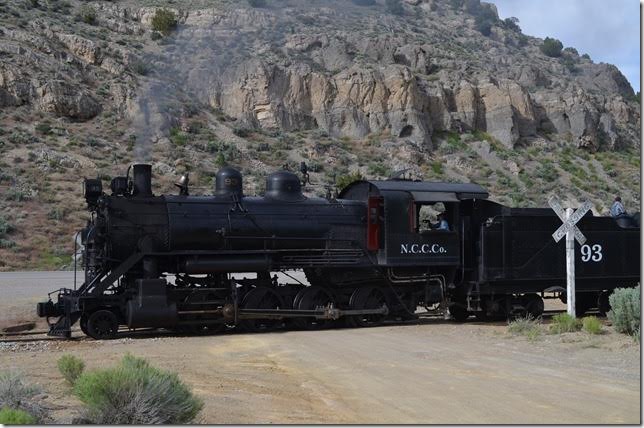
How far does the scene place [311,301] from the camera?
1672 cm

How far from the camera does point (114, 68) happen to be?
55844 millimetres

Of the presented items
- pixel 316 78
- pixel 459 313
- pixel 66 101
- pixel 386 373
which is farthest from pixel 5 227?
pixel 316 78

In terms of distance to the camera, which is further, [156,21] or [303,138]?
[156,21]

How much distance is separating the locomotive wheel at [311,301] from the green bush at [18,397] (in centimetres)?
889

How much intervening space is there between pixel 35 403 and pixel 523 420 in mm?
4804

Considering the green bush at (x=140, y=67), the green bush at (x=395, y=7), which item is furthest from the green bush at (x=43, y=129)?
the green bush at (x=395, y=7)

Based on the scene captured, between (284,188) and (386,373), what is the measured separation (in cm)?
727

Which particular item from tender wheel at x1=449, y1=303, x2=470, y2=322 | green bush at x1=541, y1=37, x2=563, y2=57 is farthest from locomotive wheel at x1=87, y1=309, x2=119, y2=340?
green bush at x1=541, y1=37, x2=563, y2=57

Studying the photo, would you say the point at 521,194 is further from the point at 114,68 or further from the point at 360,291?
the point at 360,291

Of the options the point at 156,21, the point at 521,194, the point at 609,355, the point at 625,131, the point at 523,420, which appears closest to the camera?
the point at 523,420

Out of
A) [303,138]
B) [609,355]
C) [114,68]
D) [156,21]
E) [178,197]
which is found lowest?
[609,355]

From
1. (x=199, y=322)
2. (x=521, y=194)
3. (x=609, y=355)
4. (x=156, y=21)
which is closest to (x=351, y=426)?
(x=609, y=355)

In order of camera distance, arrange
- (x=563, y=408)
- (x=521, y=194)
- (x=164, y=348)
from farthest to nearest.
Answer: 1. (x=521, y=194)
2. (x=164, y=348)
3. (x=563, y=408)

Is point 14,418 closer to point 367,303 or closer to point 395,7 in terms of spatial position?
point 367,303
